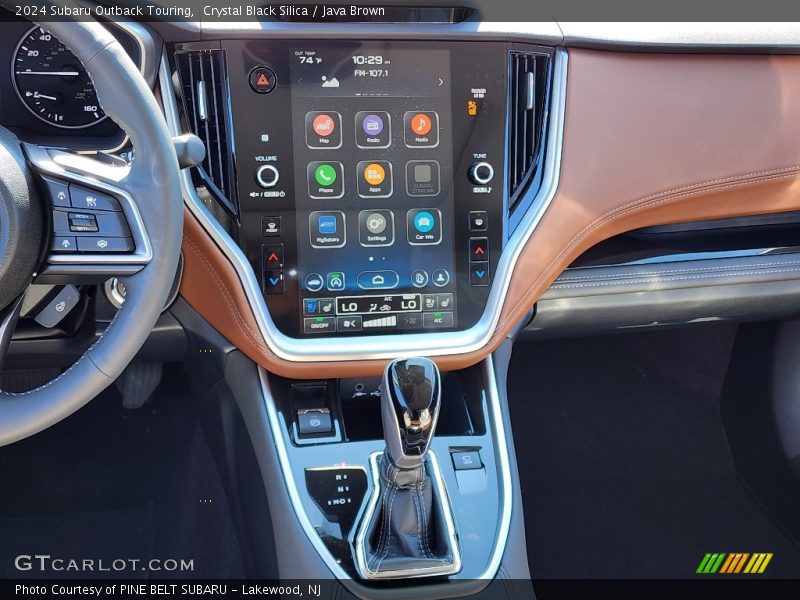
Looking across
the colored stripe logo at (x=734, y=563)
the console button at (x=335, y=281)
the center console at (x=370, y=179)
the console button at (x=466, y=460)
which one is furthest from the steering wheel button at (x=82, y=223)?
the colored stripe logo at (x=734, y=563)

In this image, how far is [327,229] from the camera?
1531 millimetres

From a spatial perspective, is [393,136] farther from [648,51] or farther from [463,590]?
[463,590]

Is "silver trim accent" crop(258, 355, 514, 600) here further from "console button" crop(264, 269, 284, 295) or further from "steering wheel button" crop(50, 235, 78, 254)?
"steering wheel button" crop(50, 235, 78, 254)

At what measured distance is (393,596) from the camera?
4.42 feet

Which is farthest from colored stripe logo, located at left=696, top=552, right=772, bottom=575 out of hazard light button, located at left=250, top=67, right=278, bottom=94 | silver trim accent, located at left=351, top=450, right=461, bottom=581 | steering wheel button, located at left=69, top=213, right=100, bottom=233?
steering wheel button, located at left=69, top=213, right=100, bottom=233

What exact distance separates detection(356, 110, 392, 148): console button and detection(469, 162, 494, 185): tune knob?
16 cm

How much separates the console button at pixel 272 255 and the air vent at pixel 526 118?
417 millimetres

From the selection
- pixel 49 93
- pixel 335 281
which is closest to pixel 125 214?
pixel 49 93

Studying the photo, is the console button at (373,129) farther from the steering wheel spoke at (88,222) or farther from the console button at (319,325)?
the steering wheel spoke at (88,222)

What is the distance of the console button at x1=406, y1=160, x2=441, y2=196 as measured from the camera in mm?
1541

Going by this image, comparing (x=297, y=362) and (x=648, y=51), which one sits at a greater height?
(x=648, y=51)

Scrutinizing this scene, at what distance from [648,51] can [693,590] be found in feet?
3.79

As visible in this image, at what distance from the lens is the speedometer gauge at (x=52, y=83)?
1.36 meters

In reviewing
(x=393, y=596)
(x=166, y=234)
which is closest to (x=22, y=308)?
(x=166, y=234)
